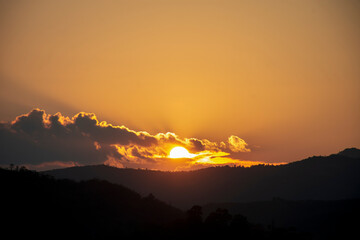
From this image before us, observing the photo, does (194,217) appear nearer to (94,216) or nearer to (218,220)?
(218,220)

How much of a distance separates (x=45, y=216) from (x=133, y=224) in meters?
24.3

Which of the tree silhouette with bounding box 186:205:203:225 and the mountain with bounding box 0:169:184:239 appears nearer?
the mountain with bounding box 0:169:184:239

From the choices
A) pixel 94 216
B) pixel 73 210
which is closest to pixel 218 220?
pixel 94 216

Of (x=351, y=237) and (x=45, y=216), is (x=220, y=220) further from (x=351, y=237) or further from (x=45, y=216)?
(x=351, y=237)

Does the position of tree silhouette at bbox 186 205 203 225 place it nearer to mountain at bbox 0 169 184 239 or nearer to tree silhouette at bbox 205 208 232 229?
tree silhouette at bbox 205 208 232 229

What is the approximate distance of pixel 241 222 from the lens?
403ft

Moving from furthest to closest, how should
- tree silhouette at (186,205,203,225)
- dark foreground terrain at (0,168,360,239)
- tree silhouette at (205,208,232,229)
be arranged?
tree silhouette at (205,208,232,229) → tree silhouette at (186,205,203,225) → dark foreground terrain at (0,168,360,239)

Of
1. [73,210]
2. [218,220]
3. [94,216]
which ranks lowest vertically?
[94,216]

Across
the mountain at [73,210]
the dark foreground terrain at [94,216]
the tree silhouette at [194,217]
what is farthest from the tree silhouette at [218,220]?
the mountain at [73,210]

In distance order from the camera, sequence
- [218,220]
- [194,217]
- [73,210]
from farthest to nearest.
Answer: [73,210], [218,220], [194,217]

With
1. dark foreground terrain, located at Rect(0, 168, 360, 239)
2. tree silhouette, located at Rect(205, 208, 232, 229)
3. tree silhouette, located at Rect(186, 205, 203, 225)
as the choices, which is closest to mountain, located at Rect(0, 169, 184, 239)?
dark foreground terrain, located at Rect(0, 168, 360, 239)

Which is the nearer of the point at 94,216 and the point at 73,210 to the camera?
the point at 73,210

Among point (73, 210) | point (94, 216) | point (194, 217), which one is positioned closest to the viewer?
point (194, 217)

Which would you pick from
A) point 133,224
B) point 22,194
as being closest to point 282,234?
point 133,224
